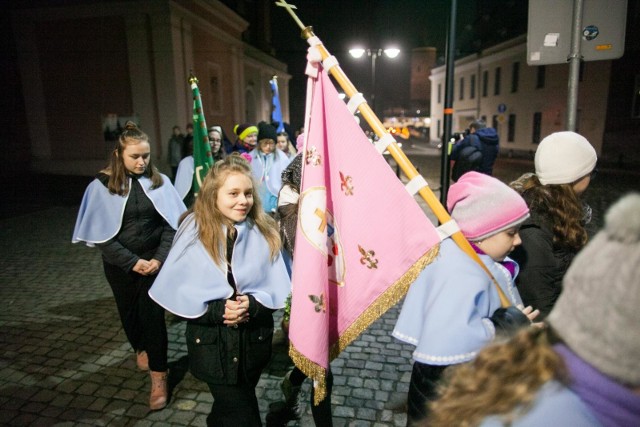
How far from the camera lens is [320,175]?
211cm

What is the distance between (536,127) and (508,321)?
31.1m

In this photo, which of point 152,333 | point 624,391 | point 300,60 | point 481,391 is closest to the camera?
point 624,391

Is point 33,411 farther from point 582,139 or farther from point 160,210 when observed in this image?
point 582,139

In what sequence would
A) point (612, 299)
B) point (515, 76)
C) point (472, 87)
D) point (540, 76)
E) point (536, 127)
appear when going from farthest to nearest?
point (472, 87), point (515, 76), point (536, 127), point (540, 76), point (612, 299)

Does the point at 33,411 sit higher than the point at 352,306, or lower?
lower

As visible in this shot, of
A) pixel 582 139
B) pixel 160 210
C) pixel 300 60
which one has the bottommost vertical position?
pixel 160 210

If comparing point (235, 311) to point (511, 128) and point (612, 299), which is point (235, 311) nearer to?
point (612, 299)

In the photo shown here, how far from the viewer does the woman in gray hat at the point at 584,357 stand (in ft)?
2.62

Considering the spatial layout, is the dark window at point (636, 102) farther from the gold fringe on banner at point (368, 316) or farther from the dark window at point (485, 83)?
the gold fringe on banner at point (368, 316)

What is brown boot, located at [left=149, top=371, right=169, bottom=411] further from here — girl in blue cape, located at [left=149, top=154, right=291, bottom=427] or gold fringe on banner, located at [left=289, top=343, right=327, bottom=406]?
gold fringe on banner, located at [left=289, top=343, right=327, bottom=406]

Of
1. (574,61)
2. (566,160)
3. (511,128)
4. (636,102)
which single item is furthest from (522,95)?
(566,160)

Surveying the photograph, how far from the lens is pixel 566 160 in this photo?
7.47 feet

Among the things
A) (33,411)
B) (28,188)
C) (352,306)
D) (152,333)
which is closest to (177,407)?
(152,333)

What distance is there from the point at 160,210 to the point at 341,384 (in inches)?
77.8
